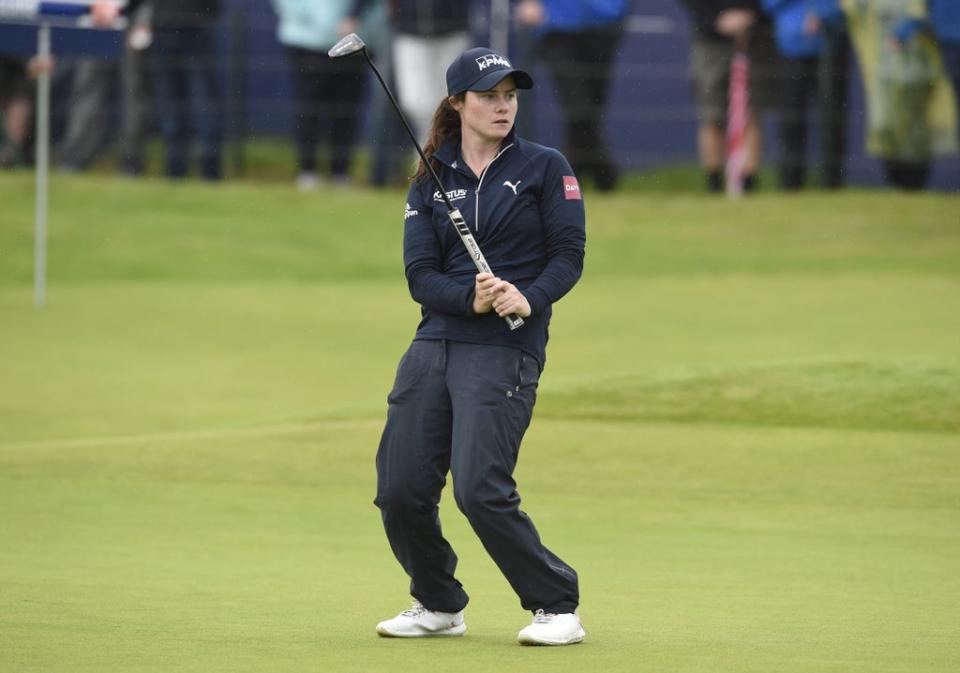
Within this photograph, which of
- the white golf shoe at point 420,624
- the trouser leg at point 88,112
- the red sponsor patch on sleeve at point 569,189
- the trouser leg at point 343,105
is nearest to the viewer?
the red sponsor patch on sleeve at point 569,189

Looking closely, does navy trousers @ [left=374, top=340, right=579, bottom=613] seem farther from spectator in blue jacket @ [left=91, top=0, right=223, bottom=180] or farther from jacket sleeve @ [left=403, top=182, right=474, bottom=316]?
spectator in blue jacket @ [left=91, top=0, right=223, bottom=180]

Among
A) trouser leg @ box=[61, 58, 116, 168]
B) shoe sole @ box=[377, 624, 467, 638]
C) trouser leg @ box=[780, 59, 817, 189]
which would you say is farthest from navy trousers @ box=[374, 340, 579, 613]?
trouser leg @ box=[61, 58, 116, 168]

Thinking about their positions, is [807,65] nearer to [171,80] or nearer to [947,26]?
[947,26]

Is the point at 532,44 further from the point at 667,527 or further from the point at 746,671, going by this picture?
the point at 746,671

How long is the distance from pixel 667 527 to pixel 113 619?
3.35 m

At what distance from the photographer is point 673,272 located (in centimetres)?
1939

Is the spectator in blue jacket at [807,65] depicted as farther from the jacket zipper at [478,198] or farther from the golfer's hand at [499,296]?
the golfer's hand at [499,296]

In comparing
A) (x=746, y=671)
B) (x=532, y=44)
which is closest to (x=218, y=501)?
(x=746, y=671)

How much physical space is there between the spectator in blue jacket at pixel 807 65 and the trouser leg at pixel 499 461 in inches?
595

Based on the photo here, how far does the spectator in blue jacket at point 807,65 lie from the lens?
20.4m

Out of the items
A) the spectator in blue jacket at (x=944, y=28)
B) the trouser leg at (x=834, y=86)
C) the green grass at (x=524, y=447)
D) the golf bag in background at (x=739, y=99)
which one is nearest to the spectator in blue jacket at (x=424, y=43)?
the green grass at (x=524, y=447)

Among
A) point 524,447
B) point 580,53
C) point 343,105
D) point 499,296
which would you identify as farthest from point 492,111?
point 343,105

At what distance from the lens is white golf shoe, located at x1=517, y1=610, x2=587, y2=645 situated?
5.83 metres

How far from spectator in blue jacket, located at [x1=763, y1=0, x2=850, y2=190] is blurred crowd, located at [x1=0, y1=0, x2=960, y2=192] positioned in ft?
0.05
